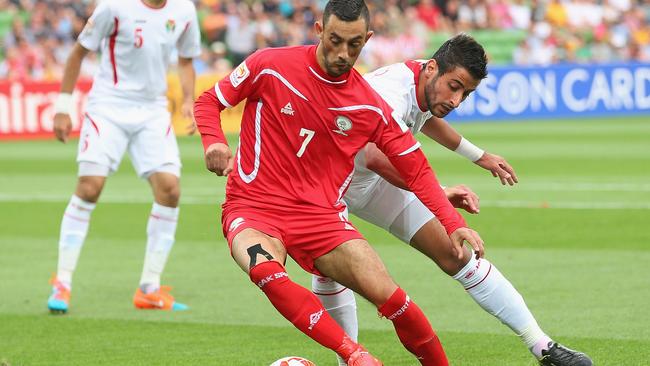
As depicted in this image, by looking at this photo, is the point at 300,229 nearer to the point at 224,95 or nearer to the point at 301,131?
the point at 301,131

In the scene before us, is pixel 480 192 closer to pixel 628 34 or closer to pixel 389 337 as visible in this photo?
pixel 389 337

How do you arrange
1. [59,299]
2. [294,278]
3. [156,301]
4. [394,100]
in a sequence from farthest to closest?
[294,278] → [156,301] → [59,299] → [394,100]

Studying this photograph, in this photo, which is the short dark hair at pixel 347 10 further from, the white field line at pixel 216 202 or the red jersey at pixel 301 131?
the white field line at pixel 216 202

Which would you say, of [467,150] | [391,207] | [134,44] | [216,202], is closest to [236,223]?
[391,207]

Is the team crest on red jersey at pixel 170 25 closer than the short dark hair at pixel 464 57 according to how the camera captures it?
No

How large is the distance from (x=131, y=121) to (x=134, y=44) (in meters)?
0.56

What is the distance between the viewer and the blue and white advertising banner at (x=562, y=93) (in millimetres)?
29156

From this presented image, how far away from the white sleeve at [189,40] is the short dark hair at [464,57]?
11.7 ft

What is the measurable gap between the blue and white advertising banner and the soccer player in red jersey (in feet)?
74.2

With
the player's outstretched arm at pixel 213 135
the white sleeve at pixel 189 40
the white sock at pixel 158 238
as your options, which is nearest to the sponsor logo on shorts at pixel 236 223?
the player's outstretched arm at pixel 213 135

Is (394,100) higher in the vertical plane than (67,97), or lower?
higher

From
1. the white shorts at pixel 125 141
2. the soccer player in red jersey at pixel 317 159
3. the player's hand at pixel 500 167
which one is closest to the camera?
the soccer player in red jersey at pixel 317 159

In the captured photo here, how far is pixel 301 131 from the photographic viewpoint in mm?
6426

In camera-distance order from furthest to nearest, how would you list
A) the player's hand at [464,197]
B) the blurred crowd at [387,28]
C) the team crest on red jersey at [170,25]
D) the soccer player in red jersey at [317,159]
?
the blurred crowd at [387,28], the team crest on red jersey at [170,25], the player's hand at [464,197], the soccer player in red jersey at [317,159]
